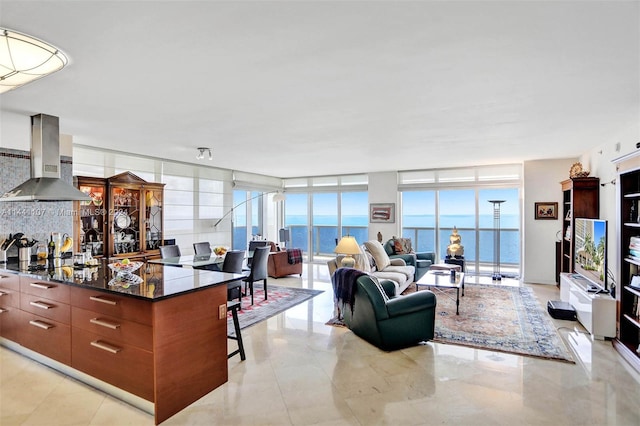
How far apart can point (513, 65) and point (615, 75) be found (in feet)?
3.08

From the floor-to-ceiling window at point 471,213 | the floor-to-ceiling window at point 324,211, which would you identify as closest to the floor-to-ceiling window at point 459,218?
the floor-to-ceiling window at point 471,213

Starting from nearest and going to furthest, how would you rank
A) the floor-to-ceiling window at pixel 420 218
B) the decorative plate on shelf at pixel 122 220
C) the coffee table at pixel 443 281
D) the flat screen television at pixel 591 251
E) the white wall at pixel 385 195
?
the flat screen television at pixel 591 251
the coffee table at pixel 443 281
the decorative plate on shelf at pixel 122 220
the floor-to-ceiling window at pixel 420 218
the white wall at pixel 385 195

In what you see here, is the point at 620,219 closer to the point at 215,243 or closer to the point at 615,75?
the point at 615,75

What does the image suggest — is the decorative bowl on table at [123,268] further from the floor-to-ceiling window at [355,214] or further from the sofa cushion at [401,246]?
the floor-to-ceiling window at [355,214]

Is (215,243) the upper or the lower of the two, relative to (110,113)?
lower

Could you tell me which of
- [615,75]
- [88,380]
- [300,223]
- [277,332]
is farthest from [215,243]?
[615,75]

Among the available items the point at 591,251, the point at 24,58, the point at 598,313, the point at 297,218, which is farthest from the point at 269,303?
the point at 297,218

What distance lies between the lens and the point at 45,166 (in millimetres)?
3928

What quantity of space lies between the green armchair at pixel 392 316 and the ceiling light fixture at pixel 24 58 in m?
3.26

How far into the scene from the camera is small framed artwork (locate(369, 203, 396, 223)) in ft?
29.0

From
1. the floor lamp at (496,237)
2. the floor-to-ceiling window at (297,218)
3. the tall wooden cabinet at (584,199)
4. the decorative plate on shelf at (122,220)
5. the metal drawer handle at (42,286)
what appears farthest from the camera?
the floor-to-ceiling window at (297,218)

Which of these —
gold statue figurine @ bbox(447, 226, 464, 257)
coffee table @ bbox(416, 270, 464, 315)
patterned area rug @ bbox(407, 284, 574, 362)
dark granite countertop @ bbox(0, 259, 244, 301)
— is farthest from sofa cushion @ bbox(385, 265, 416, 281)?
dark granite countertop @ bbox(0, 259, 244, 301)

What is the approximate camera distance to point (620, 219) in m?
3.67

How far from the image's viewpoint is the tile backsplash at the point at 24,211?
382 cm
